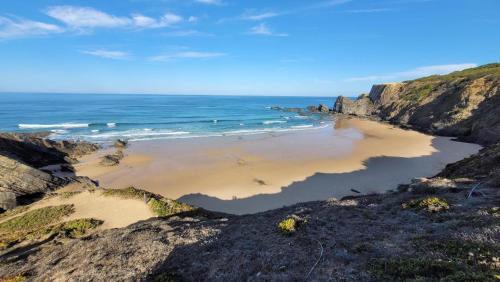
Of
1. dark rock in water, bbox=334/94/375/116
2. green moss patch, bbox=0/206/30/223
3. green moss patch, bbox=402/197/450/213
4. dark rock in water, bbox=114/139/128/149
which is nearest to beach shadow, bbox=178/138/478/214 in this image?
green moss patch, bbox=0/206/30/223

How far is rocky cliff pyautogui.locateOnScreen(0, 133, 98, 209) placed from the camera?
18.0 meters

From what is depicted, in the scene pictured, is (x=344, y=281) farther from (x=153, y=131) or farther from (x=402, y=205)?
(x=153, y=131)

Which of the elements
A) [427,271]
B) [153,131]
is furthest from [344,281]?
[153,131]

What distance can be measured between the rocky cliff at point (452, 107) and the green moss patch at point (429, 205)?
31.6 meters

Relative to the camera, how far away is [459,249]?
6.32 meters

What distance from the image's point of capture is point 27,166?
19.7 metres

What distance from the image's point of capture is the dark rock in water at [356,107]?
78444mm

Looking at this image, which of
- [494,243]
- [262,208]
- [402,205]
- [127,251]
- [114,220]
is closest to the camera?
[494,243]

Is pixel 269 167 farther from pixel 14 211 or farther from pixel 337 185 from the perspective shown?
pixel 14 211

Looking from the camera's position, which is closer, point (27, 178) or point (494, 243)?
point (494, 243)

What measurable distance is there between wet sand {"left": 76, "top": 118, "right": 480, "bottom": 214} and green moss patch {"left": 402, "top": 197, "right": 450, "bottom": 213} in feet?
30.7

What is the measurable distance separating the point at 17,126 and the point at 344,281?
64848mm

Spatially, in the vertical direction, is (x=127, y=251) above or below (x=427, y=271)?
below

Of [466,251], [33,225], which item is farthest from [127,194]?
[466,251]
